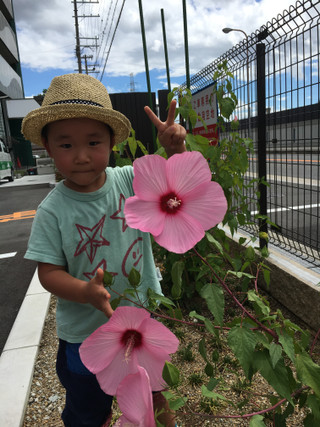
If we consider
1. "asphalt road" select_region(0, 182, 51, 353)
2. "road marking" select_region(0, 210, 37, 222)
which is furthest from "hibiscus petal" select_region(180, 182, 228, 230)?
"road marking" select_region(0, 210, 37, 222)

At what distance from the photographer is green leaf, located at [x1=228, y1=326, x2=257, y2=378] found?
66cm

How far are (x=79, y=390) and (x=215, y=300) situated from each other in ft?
2.50

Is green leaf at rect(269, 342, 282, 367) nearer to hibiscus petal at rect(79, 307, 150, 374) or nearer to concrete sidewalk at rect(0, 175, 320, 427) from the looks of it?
hibiscus petal at rect(79, 307, 150, 374)

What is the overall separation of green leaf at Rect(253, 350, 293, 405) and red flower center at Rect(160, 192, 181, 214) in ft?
1.39

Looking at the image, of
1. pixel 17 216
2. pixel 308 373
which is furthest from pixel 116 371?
pixel 17 216

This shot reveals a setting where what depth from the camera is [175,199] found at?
470mm

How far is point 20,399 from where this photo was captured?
175cm

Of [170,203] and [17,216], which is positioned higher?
[170,203]

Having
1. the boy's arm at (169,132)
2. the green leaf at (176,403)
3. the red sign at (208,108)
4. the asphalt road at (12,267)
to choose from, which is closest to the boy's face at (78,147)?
the boy's arm at (169,132)

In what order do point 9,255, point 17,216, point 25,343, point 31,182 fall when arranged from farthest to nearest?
point 31,182, point 17,216, point 9,255, point 25,343

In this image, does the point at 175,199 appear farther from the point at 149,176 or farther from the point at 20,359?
the point at 20,359

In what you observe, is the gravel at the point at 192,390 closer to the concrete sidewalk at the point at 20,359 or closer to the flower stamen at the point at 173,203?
the concrete sidewalk at the point at 20,359

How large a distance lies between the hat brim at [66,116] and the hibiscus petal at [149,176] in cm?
48

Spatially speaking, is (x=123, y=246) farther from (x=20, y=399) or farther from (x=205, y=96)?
(x=205, y=96)
